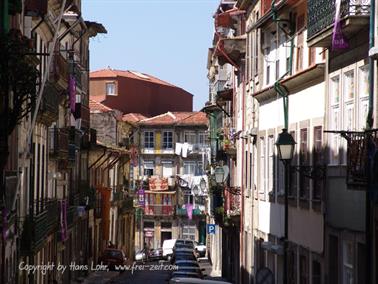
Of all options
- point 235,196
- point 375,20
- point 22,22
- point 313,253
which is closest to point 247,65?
point 235,196

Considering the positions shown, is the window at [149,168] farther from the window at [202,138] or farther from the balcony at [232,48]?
the balcony at [232,48]

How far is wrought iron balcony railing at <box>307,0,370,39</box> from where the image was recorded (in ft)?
59.0

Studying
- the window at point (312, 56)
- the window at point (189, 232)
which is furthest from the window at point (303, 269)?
the window at point (189, 232)

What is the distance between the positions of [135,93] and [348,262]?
8330 cm

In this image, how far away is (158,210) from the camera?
98.6 meters

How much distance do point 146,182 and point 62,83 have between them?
5780 centimetres

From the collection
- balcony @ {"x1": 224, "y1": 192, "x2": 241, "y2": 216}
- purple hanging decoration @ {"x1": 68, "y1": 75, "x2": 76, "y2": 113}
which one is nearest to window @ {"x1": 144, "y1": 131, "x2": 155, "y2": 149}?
purple hanging decoration @ {"x1": 68, "y1": 75, "x2": 76, "y2": 113}

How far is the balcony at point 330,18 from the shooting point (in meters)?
18.0

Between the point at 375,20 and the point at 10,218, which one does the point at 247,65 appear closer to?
the point at 10,218

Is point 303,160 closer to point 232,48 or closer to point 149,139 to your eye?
point 232,48

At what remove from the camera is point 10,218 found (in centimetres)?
2480

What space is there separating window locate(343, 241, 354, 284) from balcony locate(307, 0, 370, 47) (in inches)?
149

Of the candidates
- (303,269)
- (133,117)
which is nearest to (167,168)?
(133,117)

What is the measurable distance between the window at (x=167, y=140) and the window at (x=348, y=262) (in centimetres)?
7940
